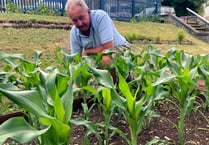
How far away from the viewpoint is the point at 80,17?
340 cm

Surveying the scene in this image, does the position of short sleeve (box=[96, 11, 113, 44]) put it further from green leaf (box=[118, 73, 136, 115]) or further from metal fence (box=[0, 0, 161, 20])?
metal fence (box=[0, 0, 161, 20])

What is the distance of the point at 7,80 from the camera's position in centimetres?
274

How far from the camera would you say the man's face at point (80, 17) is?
11.0 feet

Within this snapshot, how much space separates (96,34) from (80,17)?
1.27 feet

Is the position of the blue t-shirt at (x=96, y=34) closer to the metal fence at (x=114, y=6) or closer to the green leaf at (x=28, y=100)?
the green leaf at (x=28, y=100)

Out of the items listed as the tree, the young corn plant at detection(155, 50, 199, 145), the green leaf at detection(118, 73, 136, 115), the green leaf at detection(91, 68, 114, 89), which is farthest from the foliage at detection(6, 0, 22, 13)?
the tree

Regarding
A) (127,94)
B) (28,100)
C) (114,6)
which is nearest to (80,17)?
(127,94)

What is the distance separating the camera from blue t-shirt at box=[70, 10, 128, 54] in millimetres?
3635

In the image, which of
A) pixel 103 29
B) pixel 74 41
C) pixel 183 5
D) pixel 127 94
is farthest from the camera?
pixel 183 5

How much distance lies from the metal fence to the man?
31.7ft

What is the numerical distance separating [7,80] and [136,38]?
25.9 ft

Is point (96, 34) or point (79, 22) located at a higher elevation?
point (79, 22)

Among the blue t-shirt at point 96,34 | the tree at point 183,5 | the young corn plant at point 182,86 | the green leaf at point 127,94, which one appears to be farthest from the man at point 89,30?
the tree at point 183,5

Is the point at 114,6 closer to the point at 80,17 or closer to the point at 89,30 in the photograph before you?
the point at 89,30
